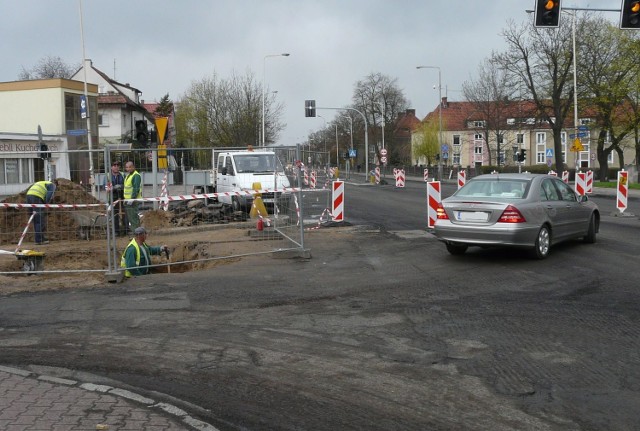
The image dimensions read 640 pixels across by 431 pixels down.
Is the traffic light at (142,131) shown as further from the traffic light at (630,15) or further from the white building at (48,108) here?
the white building at (48,108)

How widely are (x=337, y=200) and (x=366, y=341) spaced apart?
37.1 ft

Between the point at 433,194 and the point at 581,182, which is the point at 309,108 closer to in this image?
the point at 581,182

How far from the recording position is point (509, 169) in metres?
74.3

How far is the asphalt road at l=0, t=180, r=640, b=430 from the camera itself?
4688 millimetres

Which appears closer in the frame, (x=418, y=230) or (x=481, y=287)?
(x=481, y=287)

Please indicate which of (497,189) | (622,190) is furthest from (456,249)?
(622,190)

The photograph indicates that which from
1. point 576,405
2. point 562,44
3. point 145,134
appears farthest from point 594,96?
point 576,405

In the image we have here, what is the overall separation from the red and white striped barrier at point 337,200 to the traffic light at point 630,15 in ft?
27.5

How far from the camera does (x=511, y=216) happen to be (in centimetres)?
1072

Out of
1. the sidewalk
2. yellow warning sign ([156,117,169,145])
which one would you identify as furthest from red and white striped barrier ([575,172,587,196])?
the sidewalk

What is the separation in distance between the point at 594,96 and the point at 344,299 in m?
45.2

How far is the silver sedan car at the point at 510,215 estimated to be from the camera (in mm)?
10758

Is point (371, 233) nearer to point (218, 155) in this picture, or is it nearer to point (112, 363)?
point (218, 155)

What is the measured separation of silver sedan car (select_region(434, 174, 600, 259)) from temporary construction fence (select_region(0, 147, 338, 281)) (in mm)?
2750
